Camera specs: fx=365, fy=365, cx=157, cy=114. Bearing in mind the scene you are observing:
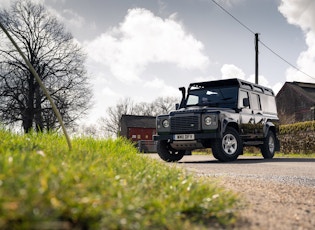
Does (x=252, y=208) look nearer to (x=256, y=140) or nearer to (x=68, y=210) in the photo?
(x=68, y=210)

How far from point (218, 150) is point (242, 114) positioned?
4.78 feet

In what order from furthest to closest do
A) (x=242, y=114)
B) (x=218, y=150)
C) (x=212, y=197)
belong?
1. (x=242, y=114)
2. (x=218, y=150)
3. (x=212, y=197)

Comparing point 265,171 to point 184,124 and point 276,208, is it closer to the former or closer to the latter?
point 184,124

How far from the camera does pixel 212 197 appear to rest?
247cm

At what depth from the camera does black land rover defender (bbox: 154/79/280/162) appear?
8.94 metres

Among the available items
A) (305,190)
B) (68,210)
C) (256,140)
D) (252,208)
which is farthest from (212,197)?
(256,140)

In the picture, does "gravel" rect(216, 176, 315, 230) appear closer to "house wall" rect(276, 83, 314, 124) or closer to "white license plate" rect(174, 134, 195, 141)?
"white license plate" rect(174, 134, 195, 141)

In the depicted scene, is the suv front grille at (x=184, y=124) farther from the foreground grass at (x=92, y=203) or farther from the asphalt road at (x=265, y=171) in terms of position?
the foreground grass at (x=92, y=203)

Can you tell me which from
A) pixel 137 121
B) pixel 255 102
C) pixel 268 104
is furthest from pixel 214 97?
pixel 137 121

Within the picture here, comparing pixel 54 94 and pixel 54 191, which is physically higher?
pixel 54 94

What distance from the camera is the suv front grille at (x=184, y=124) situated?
9.02 metres

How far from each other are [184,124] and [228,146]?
1.25 metres

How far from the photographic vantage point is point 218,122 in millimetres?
8781

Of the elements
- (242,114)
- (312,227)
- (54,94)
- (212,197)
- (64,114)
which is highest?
(54,94)
